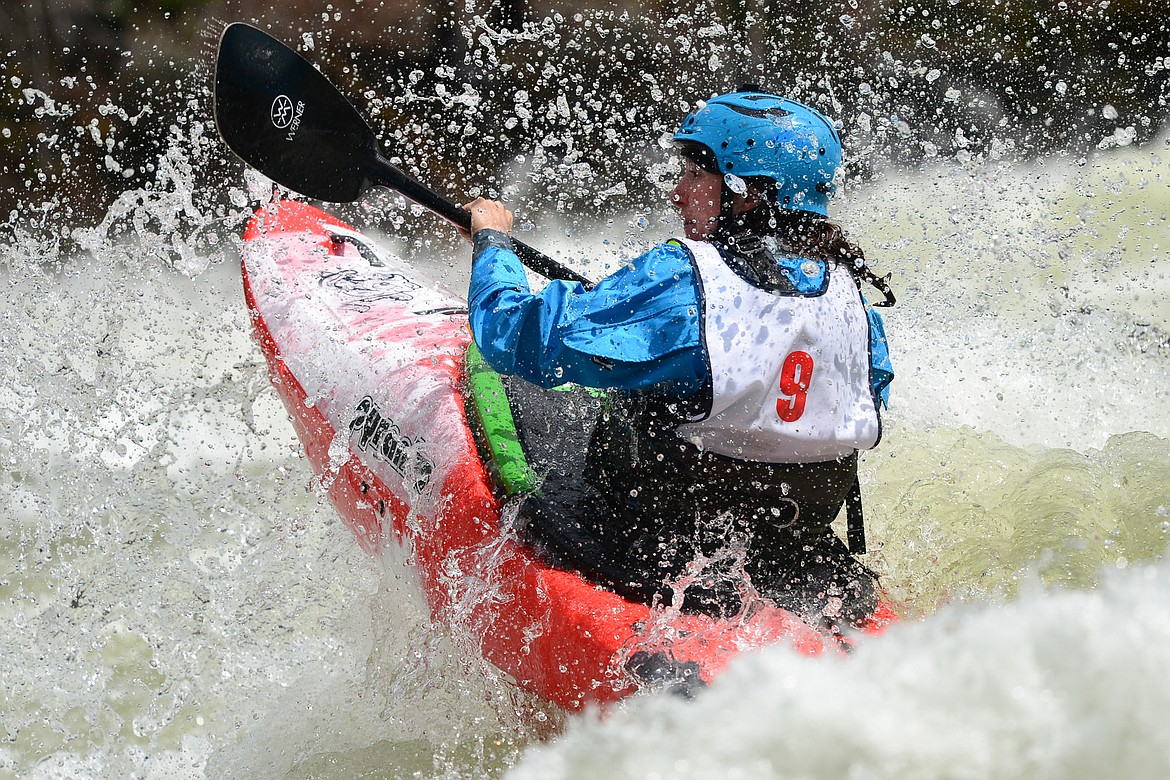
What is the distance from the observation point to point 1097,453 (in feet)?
9.56

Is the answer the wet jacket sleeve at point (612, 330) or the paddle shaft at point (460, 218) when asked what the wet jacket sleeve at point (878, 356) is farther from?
the paddle shaft at point (460, 218)

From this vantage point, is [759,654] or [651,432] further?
[651,432]

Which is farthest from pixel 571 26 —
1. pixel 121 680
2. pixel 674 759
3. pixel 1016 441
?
pixel 674 759

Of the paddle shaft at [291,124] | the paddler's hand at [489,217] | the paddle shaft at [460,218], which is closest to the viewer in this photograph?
the paddler's hand at [489,217]

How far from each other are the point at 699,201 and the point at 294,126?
1.42 meters

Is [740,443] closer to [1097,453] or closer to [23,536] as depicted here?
[1097,453]

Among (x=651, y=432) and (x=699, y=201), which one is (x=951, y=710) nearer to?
(x=651, y=432)

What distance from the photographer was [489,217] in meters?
2.32

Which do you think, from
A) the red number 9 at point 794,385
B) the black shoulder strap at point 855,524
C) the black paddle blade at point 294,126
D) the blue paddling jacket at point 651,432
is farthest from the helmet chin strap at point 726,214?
the black paddle blade at point 294,126

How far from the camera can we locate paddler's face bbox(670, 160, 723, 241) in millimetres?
1979

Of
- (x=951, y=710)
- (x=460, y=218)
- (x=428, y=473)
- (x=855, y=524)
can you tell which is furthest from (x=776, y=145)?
(x=951, y=710)

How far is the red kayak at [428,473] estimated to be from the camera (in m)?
1.85

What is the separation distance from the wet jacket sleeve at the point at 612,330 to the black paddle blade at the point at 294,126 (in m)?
1.15

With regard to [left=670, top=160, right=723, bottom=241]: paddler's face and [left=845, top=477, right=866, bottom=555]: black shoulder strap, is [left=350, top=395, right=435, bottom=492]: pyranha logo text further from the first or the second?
[left=845, top=477, right=866, bottom=555]: black shoulder strap
